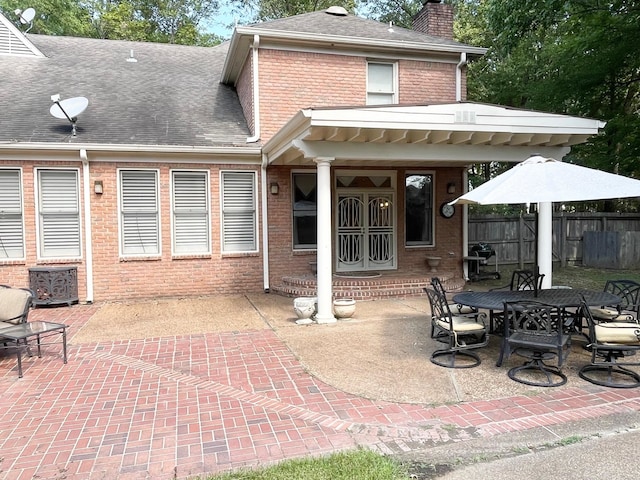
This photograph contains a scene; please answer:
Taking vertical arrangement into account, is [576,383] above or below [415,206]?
below

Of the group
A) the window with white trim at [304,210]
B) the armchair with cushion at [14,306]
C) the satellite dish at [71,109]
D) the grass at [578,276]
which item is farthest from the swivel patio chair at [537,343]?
the satellite dish at [71,109]

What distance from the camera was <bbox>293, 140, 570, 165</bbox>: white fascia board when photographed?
24.0 feet

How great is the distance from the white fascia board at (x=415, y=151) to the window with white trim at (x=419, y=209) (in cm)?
307

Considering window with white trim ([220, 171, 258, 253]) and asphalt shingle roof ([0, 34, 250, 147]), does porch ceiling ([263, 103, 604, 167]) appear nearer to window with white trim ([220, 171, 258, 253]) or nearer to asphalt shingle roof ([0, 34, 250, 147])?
window with white trim ([220, 171, 258, 253])

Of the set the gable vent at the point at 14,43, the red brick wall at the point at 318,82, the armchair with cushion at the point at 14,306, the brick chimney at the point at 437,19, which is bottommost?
the armchair with cushion at the point at 14,306

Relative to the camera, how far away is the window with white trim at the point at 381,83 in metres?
11.3

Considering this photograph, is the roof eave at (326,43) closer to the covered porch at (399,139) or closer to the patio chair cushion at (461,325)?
the covered porch at (399,139)

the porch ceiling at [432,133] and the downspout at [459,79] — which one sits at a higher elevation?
the downspout at [459,79]

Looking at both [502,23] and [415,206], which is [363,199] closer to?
[415,206]

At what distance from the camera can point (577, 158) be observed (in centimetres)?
1844

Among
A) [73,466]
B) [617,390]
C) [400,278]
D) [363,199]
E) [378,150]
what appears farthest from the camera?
[363,199]

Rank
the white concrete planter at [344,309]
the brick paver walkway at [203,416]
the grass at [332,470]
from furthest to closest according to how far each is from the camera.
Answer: the white concrete planter at [344,309]
the brick paver walkway at [203,416]
the grass at [332,470]

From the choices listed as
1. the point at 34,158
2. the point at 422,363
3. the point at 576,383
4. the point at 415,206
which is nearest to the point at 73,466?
the point at 422,363

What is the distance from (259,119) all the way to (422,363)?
23.5ft
